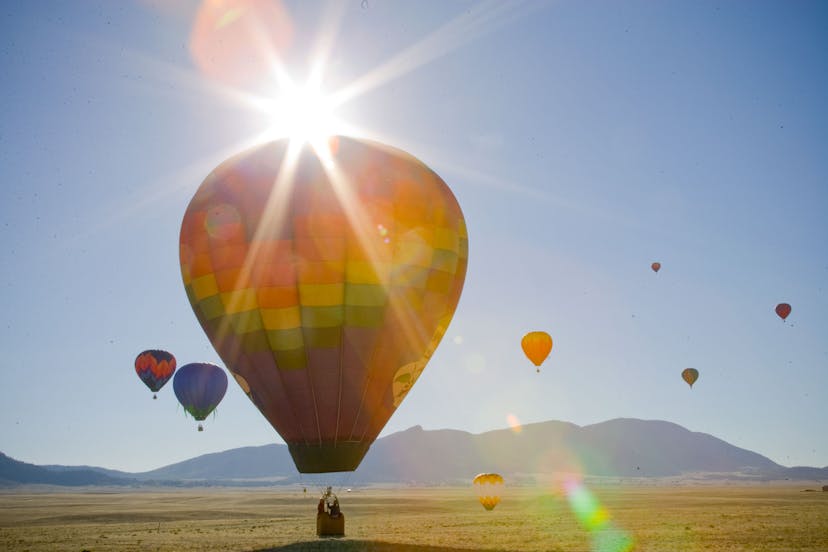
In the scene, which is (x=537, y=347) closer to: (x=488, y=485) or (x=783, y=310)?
(x=488, y=485)

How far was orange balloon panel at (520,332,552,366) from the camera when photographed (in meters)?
44.2

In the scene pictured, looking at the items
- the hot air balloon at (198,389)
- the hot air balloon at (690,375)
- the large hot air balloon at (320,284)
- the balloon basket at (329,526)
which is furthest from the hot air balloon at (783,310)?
the balloon basket at (329,526)

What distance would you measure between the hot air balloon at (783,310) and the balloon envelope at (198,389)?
40.8 meters

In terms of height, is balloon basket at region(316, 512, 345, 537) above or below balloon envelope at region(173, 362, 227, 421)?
below

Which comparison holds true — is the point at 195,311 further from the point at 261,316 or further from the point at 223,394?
the point at 223,394

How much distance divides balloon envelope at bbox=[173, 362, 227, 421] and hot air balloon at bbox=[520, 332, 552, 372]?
1875 centimetres

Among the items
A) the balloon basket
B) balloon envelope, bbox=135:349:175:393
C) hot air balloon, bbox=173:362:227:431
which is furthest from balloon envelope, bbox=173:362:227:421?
the balloon basket

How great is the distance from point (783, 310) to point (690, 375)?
692 inches

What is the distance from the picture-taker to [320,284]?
2355 cm

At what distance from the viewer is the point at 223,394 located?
43312 millimetres

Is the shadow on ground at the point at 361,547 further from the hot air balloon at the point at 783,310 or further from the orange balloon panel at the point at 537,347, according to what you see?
the hot air balloon at the point at 783,310

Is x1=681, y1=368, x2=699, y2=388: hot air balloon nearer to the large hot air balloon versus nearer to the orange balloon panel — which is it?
the orange balloon panel

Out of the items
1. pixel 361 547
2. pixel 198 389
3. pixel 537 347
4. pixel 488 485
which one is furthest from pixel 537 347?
pixel 361 547

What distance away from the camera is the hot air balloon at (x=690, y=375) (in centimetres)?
6956
